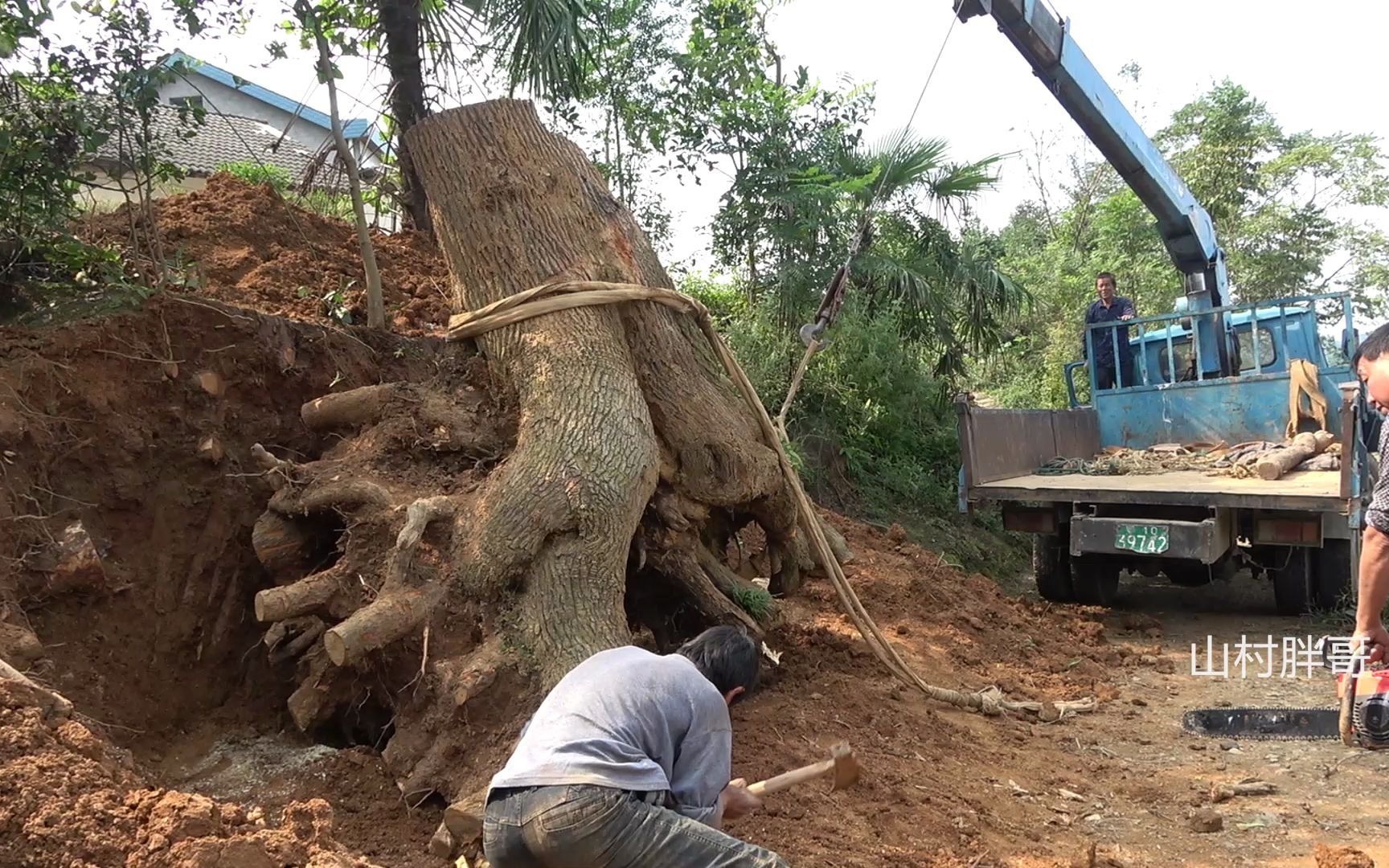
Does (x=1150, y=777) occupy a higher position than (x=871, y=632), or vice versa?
(x=871, y=632)

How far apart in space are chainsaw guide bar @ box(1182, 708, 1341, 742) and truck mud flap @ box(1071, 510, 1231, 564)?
1.48m

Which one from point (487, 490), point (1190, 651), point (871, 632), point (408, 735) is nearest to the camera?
point (408, 735)

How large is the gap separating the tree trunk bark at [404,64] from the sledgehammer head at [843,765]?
5.02 m

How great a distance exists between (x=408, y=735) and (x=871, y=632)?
229cm

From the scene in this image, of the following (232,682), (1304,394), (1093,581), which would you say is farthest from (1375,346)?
(1304,394)

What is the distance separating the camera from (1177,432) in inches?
335

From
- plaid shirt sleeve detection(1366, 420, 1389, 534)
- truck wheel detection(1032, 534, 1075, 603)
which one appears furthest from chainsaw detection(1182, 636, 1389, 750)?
truck wheel detection(1032, 534, 1075, 603)

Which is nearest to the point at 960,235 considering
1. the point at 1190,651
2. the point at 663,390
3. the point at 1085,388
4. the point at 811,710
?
the point at 1085,388

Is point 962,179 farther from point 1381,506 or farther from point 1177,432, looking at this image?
point 1381,506

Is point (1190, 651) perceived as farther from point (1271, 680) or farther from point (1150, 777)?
point (1150, 777)

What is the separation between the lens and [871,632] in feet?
15.9

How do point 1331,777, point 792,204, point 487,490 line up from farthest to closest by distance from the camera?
point 792,204 → point 1331,777 → point 487,490

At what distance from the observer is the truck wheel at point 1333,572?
659 centimetres

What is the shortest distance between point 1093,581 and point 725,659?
5767 mm
